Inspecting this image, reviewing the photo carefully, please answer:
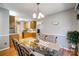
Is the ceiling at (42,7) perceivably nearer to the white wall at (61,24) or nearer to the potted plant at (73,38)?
the white wall at (61,24)

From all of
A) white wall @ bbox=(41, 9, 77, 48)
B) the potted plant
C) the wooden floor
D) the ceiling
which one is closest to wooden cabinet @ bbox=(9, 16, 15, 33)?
the ceiling

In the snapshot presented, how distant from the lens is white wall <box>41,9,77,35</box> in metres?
2.44

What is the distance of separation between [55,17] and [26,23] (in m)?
0.65

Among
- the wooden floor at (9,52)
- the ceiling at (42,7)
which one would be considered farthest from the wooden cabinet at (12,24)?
the wooden floor at (9,52)

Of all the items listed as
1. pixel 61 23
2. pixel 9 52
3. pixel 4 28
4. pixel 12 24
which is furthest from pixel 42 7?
pixel 9 52

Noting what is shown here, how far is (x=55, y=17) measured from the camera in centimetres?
Answer: 251

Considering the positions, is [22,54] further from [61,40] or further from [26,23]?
[61,40]

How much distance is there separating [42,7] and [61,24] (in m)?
0.56

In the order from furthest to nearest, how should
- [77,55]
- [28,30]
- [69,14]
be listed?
[28,30] → [69,14] → [77,55]

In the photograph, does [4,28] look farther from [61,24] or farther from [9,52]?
[61,24]

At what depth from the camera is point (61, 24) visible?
8.23 ft

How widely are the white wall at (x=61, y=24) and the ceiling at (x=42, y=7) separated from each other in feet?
0.35

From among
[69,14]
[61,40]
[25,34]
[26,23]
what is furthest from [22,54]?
[69,14]

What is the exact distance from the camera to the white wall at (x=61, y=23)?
2.44m
